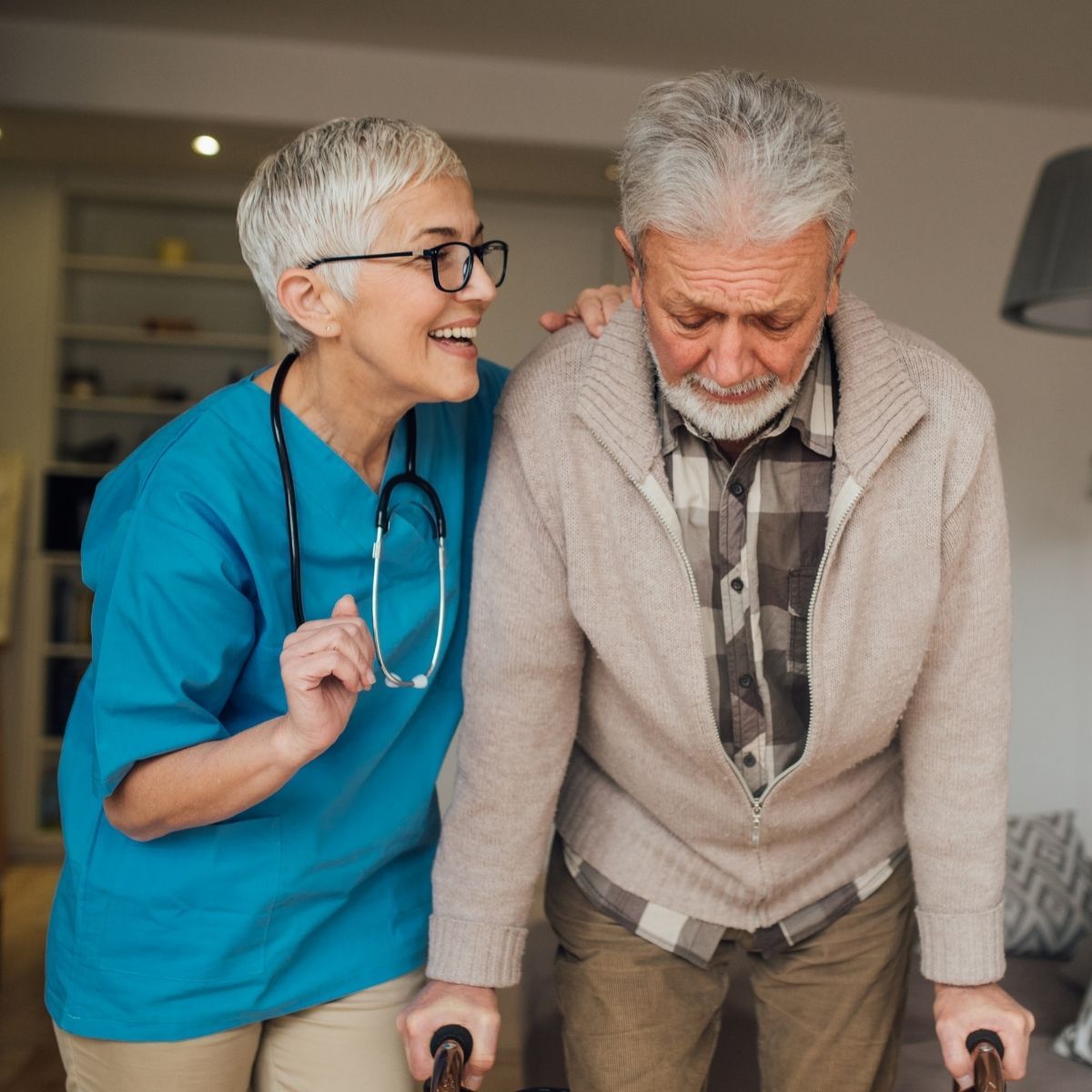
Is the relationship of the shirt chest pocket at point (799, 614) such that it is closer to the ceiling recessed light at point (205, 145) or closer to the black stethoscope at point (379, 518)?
the black stethoscope at point (379, 518)

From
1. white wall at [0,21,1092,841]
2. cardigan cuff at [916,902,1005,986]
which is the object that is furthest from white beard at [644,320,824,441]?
white wall at [0,21,1092,841]

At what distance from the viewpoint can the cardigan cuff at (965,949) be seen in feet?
4.88

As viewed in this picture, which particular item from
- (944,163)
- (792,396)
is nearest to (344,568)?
(792,396)

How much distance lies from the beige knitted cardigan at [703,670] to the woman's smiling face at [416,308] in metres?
0.13

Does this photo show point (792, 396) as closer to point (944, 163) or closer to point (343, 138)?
point (343, 138)

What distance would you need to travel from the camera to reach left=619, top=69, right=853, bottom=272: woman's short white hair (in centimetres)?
128

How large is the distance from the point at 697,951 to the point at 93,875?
72 centimetres

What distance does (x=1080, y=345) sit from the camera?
→ 16.1 ft

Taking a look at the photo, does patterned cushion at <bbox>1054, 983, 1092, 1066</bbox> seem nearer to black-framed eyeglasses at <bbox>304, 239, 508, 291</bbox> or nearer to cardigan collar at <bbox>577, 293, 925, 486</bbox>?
cardigan collar at <bbox>577, 293, 925, 486</bbox>

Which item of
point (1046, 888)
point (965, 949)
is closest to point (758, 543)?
point (965, 949)

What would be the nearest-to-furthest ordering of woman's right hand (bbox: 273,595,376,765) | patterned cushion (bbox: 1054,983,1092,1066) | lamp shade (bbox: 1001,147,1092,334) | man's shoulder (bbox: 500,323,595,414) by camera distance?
woman's right hand (bbox: 273,595,376,765), man's shoulder (bbox: 500,323,595,414), patterned cushion (bbox: 1054,983,1092,1066), lamp shade (bbox: 1001,147,1092,334)

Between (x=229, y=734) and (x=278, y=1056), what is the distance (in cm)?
42

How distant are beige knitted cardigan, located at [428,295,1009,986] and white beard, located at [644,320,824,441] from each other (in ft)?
0.21

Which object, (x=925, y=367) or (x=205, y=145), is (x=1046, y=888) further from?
(x=205, y=145)
